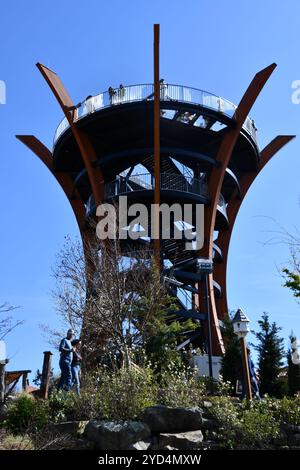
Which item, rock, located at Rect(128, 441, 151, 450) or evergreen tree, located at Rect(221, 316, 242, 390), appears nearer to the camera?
rock, located at Rect(128, 441, 151, 450)

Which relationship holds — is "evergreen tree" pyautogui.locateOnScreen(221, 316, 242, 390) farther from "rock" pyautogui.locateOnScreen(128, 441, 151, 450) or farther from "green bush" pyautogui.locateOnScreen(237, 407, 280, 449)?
"rock" pyautogui.locateOnScreen(128, 441, 151, 450)

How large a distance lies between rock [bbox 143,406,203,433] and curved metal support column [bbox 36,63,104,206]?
16521 millimetres

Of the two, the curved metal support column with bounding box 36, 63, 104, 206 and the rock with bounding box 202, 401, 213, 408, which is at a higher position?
the curved metal support column with bounding box 36, 63, 104, 206

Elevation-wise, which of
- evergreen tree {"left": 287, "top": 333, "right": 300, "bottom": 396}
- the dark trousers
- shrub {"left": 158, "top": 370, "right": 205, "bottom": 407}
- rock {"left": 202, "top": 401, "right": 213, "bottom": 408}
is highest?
evergreen tree {"left": 287, "top": 333, "right": 300, "bottom": 396}

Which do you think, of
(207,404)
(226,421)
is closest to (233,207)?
(207,404)

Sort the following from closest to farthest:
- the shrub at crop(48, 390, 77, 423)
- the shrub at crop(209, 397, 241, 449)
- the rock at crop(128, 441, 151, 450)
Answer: the rock at crop(128, 441, 151, 450) → the shrub at crop(209, 397, 241, 449) → the shrub at crop(48, 390, 77, 423)

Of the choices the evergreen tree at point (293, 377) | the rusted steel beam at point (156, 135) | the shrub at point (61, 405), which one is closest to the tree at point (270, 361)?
the evergreen tree at point (293, 377)

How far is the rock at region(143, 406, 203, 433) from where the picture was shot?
10570 millimetres

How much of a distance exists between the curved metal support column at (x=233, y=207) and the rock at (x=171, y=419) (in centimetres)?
1748

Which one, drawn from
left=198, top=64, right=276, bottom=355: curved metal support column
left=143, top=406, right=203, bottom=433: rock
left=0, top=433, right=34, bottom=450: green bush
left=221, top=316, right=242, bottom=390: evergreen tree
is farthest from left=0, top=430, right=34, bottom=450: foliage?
left=198, top=64, right=276, bottom=355: curved metal support column

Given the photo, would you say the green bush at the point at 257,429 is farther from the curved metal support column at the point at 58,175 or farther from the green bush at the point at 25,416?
the curved metal support column at the point at 58,175

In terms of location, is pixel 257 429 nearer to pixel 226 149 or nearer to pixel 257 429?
pixel 257 429

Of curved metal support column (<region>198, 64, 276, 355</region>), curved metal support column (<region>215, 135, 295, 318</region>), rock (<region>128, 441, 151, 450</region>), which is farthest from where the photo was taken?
curved metal support column (<region>215, 135, 295, 318</region>)
